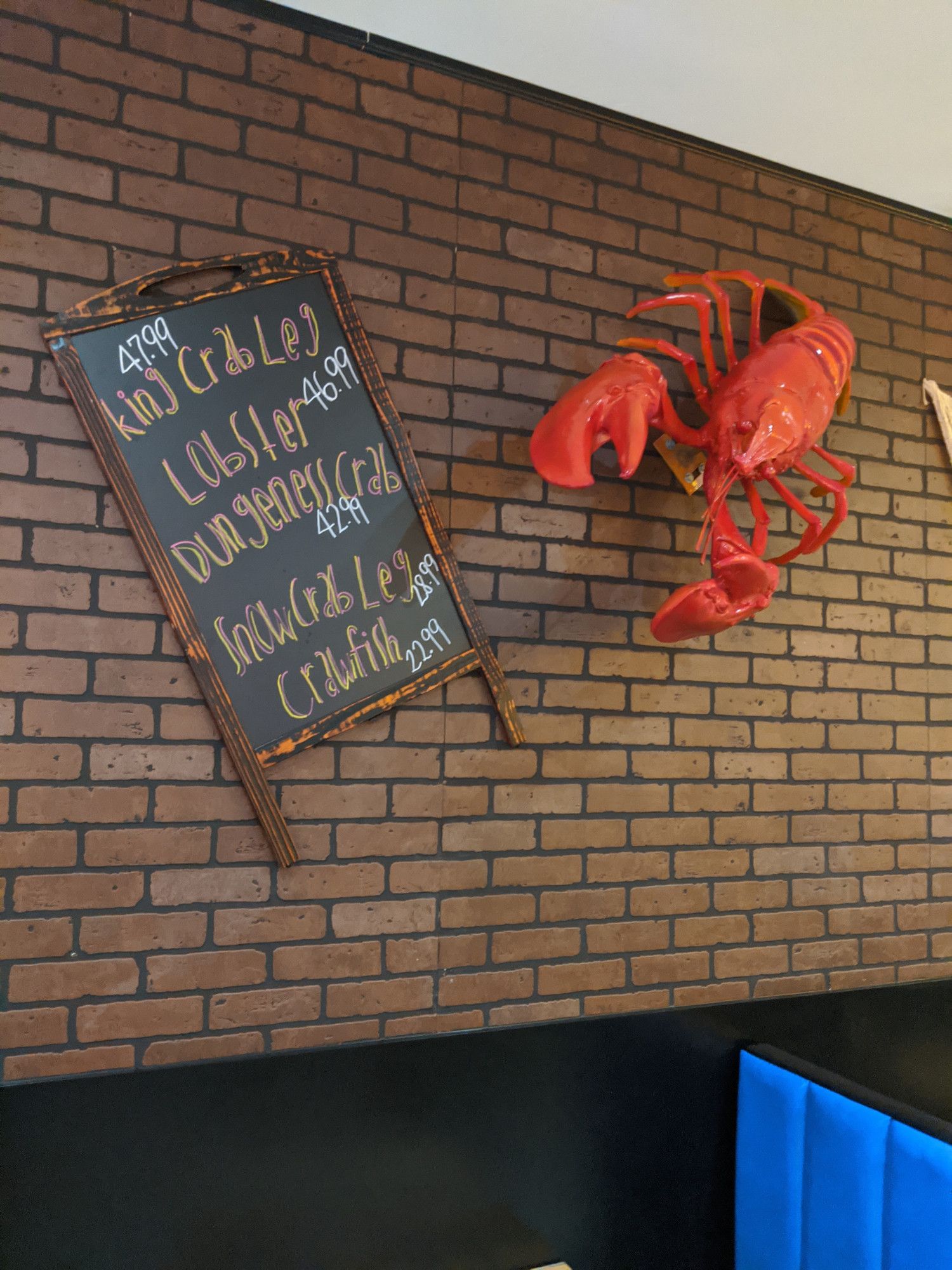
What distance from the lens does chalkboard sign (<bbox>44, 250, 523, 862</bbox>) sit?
5.48 ft

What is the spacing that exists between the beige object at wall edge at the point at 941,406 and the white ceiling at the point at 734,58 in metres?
0.58

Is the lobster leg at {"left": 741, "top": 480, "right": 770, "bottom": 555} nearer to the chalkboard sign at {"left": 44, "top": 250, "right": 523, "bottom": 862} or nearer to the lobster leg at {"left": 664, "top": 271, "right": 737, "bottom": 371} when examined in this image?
the lobster leg at {"left": 664, "top": 271, "right": 737, "bottom": 371}

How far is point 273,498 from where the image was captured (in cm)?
178

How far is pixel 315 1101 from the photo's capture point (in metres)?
1.72

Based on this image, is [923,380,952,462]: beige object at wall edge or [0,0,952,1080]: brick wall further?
[923,380,952,462]: beige object at wall edge

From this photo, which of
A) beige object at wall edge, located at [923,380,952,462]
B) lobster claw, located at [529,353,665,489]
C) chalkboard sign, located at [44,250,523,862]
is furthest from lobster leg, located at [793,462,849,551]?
chalkboard sign, located at [44,250,523,862]

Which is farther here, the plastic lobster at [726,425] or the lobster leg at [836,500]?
the lobster leg at [836,500]

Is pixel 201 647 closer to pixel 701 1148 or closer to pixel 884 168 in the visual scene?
pixel 701 1148

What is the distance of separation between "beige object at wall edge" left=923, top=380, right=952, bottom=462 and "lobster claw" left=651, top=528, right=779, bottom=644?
1.09 metres

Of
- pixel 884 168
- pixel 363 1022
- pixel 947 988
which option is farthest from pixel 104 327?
pixel 947 988

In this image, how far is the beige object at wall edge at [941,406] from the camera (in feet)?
8.36

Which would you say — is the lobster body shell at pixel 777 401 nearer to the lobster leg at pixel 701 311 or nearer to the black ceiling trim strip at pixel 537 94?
the lobster leg at pixel 701 311

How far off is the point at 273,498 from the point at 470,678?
544 mm

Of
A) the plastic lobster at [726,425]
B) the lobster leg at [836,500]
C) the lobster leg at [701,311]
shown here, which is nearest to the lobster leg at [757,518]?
the plastic lobster at [726,425]
